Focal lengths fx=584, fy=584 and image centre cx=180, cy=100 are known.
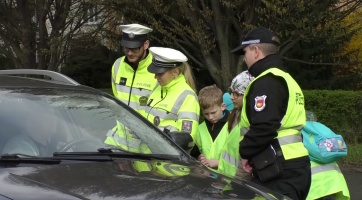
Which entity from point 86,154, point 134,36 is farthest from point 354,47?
point 86,154

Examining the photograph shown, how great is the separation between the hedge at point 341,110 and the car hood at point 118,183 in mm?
7949

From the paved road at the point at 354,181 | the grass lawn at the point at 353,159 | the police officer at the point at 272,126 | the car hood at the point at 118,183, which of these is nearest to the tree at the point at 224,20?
the grass lawn at the point at 353,159

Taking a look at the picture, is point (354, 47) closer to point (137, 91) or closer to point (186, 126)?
point (137, 91)

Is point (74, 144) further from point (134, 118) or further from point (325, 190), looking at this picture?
point (325, 190)

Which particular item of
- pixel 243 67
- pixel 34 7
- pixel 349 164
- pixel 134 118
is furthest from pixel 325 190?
pixel 34 7

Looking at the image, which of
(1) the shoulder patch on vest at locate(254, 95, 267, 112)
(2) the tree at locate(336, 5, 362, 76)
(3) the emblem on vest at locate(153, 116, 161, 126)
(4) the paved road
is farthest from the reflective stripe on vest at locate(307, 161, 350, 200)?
(2) the tree at locate(336, 5, 362, 76)

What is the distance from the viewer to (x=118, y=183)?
2.78 meters

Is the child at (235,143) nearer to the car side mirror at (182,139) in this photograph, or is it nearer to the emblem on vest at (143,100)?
the car side mirror at (182,139)

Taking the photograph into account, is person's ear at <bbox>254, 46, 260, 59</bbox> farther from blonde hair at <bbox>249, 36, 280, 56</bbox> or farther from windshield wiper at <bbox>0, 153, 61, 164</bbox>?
windshield wiper at <bbox>0, 153, 61, 164</bbox>

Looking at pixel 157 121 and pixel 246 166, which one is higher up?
pixel 157 121

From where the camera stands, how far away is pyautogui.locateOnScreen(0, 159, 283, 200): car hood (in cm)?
259

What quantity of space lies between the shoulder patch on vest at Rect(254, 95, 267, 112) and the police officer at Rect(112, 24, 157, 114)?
1516mm

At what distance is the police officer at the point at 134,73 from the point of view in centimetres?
507

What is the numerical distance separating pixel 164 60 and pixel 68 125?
1237 mm
